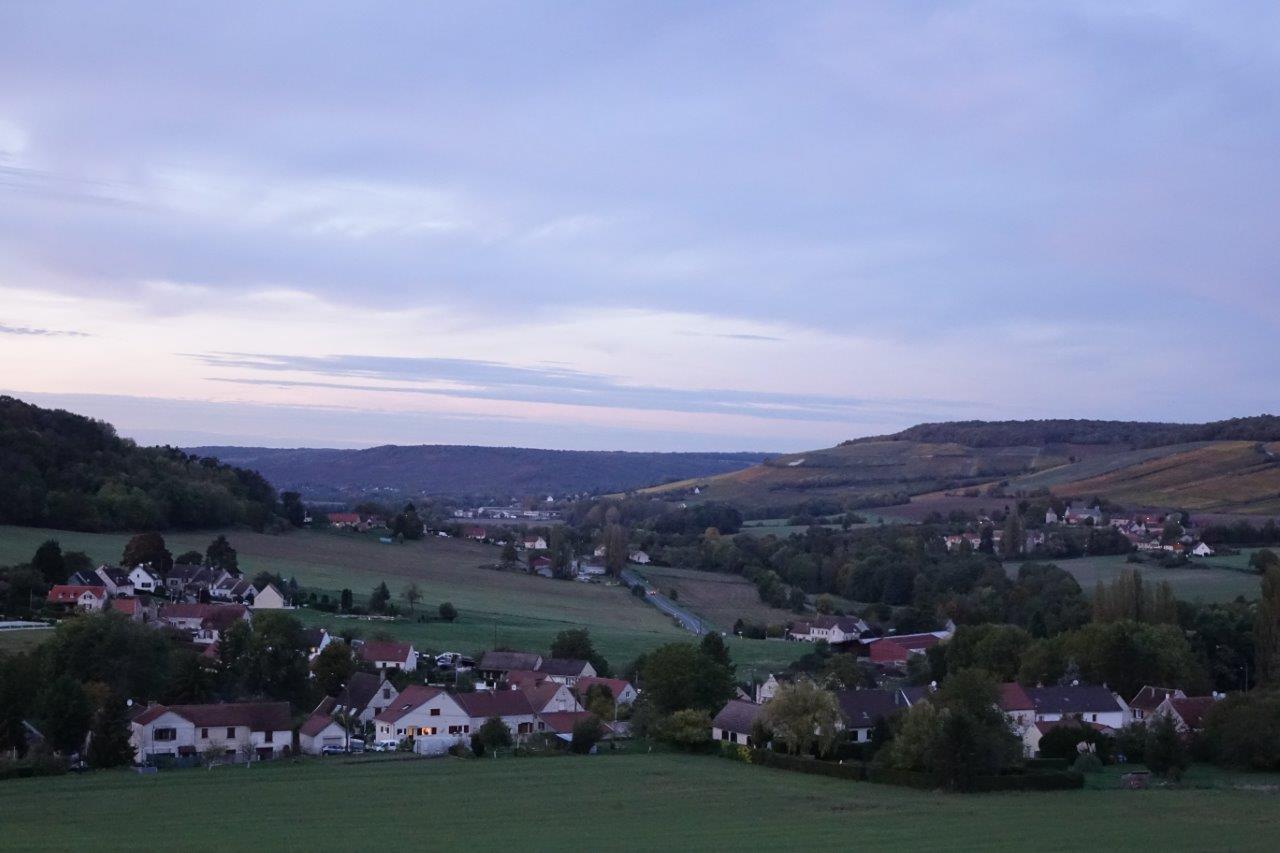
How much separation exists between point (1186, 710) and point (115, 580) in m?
46.3

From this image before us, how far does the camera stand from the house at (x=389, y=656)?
162 ft

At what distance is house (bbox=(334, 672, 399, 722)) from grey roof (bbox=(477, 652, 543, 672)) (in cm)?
762

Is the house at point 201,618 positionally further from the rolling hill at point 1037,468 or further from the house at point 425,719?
the rolling hill at point 1037,468

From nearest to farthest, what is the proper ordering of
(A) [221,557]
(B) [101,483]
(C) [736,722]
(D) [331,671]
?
(C) [736,722] → (D) [331,671] → (A) [221,557] → (B) [101,483]

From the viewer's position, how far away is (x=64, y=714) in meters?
34.0

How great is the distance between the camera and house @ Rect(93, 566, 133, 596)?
6062 centimetres

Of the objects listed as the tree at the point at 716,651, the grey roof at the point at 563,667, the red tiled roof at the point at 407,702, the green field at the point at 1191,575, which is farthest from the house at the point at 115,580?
the green field at the point at 1191,575

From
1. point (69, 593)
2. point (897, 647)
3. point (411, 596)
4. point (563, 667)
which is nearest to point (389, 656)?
point (563, 667)

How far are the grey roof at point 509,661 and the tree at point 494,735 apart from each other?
12.1m

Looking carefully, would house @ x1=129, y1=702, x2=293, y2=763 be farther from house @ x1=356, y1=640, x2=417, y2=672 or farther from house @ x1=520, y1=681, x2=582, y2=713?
house @ x1=356, y1=640, x2=417, y2=672

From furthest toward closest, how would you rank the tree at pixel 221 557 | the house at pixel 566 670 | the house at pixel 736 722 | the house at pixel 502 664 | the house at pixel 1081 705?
the tree at pixel 221 557 → the house at pixel 502 664 → the house at pixel 566 670 → the house at pixel 1081 705 → the house at pixel 736 722

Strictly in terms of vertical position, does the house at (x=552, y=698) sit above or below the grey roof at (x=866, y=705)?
below

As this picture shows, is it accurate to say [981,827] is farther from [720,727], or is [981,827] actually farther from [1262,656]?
[1262,656]

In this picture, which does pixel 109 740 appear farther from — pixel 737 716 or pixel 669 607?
pixel 669 607
